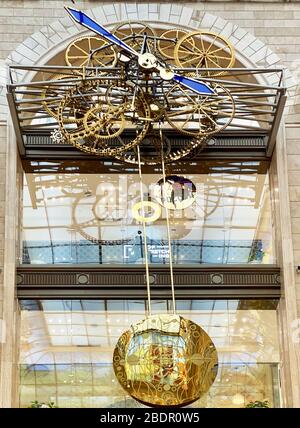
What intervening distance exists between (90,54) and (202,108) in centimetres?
220

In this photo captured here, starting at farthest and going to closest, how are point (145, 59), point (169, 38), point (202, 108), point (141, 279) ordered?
point (169, 38), point (141, 279), point (202, 108), point (145, 59)

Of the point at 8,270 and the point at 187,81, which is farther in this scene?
the point at 8,270

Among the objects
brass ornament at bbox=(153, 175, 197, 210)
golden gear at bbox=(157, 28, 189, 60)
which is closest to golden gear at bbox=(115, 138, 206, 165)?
brass ornament at bbox=(153, 175, 197, 210)

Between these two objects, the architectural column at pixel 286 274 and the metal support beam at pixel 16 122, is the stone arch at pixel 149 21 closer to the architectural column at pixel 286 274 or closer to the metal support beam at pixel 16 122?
the metal support beam at pixel 16 122

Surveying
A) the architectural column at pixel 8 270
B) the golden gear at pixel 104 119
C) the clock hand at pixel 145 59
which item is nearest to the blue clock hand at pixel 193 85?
the clock hand at pixel 145 59

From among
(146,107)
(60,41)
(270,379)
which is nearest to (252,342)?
(270,379)

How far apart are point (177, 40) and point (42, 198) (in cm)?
416

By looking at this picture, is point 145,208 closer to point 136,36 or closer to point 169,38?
point 169,38

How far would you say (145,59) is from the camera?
1577 cm

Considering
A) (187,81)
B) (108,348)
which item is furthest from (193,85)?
(108,348)

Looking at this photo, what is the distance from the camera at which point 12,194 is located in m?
17.5

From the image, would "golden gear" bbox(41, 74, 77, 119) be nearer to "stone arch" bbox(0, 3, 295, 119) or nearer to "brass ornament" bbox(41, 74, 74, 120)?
"brass ornament" bbox(41, 74, 74, 120)

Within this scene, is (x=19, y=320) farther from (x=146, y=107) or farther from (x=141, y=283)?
(x=146, y=107)

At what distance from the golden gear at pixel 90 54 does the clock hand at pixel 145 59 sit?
1.32ft
